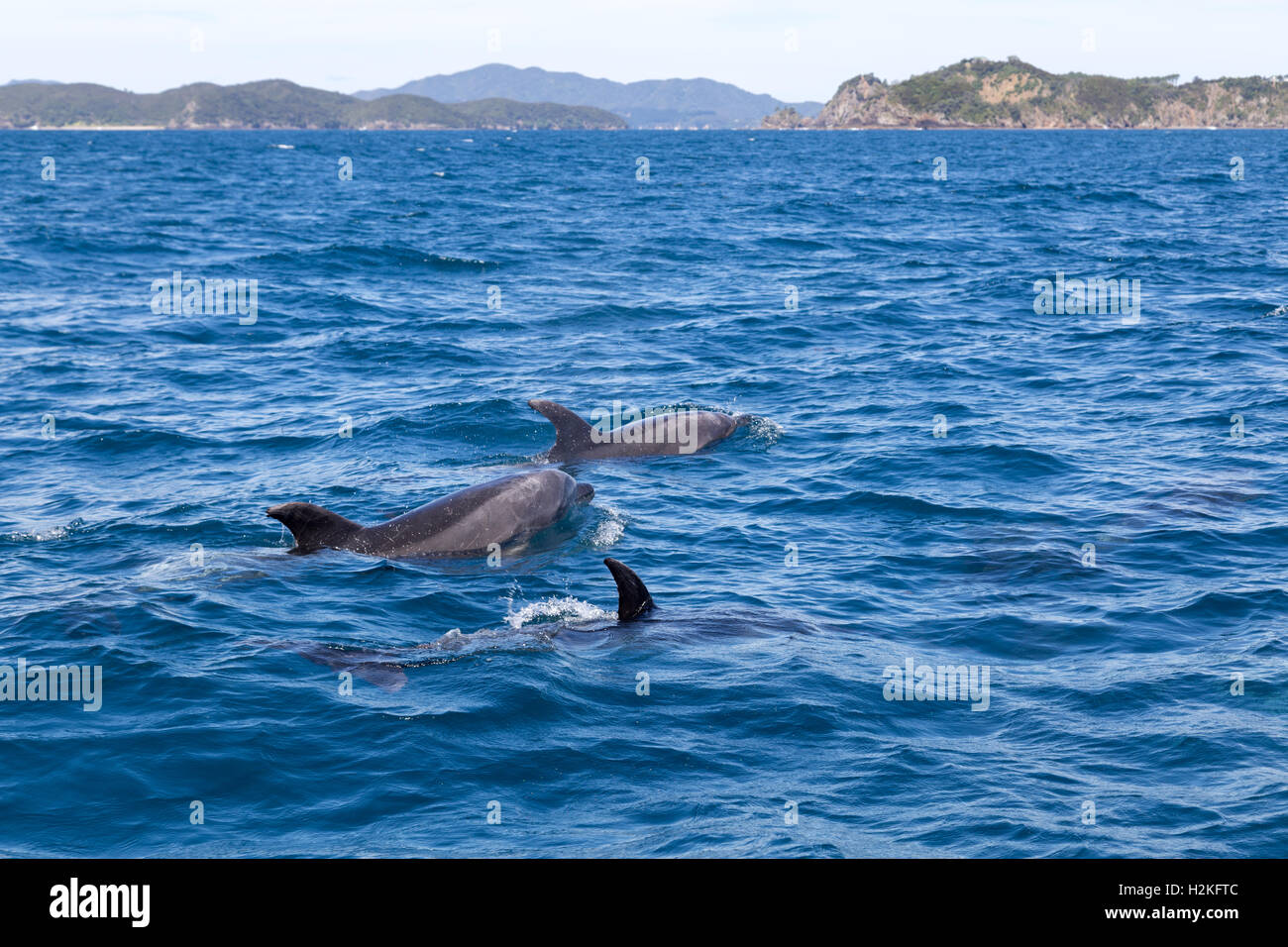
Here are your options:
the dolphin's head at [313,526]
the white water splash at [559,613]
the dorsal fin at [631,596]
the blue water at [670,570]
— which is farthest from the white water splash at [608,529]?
the dolphin's head at [313,526]

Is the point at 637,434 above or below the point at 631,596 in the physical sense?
above

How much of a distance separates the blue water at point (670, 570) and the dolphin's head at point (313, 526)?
9.6 inches

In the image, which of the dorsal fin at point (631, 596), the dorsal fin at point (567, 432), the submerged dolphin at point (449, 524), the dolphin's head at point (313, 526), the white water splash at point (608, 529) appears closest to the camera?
the dorsal fin at point (631, 596)

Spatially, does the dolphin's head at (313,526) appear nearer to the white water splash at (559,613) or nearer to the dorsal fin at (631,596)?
the white water splash at (559,613)

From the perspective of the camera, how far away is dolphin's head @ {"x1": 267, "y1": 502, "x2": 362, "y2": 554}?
13.7m

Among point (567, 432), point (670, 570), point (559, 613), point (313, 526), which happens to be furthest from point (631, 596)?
point (567, 432)

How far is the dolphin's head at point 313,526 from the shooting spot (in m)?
13.7

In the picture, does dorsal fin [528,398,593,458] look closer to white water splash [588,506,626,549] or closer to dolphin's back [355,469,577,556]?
white water splash [588,506,626,549]

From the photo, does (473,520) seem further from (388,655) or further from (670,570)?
(388,655)

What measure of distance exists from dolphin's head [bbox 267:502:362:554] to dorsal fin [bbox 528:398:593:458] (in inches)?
185

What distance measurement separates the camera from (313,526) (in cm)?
1399

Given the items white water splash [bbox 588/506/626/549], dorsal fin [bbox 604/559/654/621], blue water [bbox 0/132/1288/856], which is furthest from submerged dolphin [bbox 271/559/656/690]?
white water splash [bbox 588/506/626/549]

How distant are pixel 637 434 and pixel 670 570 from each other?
5524 mm

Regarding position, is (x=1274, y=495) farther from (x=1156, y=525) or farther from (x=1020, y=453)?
(x=1020, y=453)
